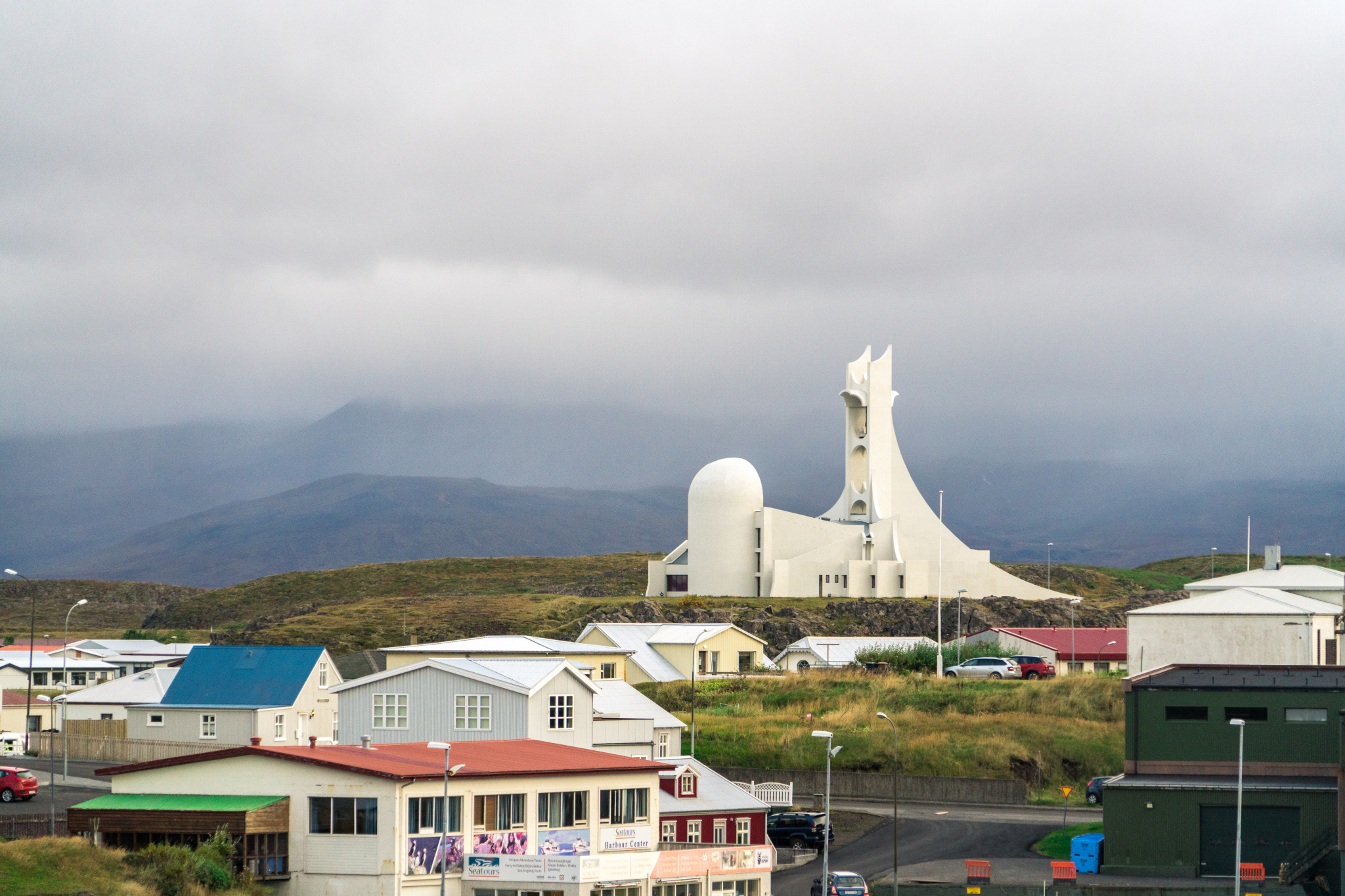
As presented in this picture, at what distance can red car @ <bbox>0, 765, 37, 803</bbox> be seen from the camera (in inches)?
1870

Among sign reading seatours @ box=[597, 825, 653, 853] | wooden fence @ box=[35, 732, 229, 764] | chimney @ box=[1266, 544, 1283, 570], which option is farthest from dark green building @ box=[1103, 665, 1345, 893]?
wooden fence @ box=[35, 732, 229, 764]

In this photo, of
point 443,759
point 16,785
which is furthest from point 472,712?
point 16,785

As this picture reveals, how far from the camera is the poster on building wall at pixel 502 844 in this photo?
34.5 m

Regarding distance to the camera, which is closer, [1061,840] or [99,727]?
[1061,840]

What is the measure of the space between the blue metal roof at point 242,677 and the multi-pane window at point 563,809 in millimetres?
24609

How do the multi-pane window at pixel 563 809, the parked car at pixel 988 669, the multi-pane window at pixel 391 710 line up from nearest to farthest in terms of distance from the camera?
the multi-pane window at pixel 563 809
the multi-pane window at pixel 391 710
the parked car at pixel 988 669

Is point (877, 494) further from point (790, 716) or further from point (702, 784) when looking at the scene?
point (702, 784)

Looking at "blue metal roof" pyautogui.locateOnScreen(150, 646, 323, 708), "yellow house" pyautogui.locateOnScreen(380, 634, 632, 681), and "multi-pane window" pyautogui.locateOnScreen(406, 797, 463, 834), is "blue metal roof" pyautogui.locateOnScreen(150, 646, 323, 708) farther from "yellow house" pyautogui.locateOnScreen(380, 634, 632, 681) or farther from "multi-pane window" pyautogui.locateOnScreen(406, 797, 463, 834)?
"multi-pane window" pyautogui.locateOnScreen(406, 797, 463, 834)

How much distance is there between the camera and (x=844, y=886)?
3894cm

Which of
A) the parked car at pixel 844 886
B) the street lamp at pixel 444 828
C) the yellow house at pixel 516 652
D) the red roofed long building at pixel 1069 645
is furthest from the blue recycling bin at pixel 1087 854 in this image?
the red roofed long building at pixel 1069 645

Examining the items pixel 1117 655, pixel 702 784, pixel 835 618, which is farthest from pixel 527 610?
pixel 702 784

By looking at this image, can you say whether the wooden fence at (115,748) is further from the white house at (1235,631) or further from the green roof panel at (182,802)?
the white house at (1235,631)

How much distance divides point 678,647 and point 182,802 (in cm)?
4544

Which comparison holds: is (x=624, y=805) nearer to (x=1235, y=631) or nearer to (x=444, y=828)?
(x=444, y=828)
